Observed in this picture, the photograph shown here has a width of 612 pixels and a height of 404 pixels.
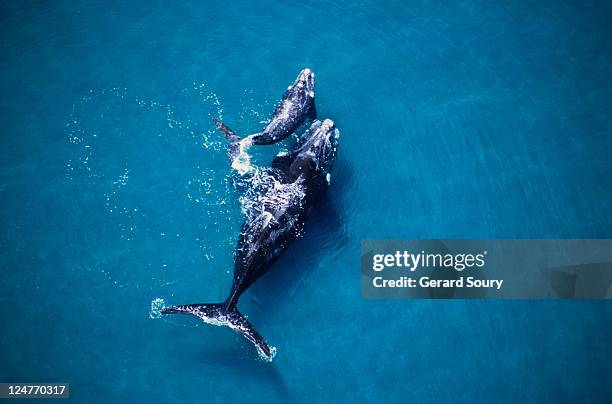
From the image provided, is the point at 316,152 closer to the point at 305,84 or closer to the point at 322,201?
the point at 322,201

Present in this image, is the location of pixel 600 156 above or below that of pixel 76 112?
below

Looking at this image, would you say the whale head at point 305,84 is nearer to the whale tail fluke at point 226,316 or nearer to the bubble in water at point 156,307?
the whale tail fluke at point 226,316

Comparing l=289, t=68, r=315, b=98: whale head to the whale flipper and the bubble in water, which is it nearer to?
the whale flipper

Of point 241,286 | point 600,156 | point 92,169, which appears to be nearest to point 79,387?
point 241,286

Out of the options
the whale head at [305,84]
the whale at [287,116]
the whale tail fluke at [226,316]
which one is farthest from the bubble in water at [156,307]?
the whale head at [305,84]

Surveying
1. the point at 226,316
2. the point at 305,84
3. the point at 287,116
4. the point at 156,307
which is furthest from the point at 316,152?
the point at 156,307

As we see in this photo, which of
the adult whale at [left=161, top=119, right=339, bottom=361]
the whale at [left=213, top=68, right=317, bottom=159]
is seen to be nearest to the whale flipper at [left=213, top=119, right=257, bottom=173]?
the whale at [left=213, top=68, right=317, bottom=159]

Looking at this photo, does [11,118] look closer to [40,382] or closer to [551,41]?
[40,382]
